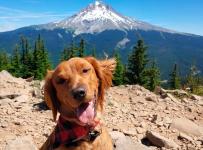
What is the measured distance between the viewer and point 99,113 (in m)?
5.35

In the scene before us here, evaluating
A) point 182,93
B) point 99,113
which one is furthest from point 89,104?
point 182,93

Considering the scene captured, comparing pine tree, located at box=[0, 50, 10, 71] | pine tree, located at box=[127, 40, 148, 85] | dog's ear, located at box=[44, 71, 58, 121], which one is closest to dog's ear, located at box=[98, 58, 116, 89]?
dog's ear, located at box=[44, 71, 58, 121]

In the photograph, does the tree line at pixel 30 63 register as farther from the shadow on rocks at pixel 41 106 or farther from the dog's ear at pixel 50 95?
the dog's ear at pixel 50 95

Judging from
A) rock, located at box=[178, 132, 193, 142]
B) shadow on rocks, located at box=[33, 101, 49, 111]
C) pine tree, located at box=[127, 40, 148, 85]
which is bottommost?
pine tree, located at box=[127, 40, 148, 85]

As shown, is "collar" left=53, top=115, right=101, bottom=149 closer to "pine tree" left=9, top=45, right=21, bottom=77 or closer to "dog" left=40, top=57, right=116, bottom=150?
"dog" left=40, top=57, right=116, bottom=150

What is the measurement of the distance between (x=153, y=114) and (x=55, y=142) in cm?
895

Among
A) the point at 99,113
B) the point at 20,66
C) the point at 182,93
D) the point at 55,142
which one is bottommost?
the point at 20,66

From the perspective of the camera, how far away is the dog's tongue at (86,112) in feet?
16.0

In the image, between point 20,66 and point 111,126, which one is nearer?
point 111,126

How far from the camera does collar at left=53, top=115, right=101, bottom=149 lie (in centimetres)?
494

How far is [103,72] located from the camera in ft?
18.2

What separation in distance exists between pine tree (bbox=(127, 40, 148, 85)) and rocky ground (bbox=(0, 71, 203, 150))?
4281cm

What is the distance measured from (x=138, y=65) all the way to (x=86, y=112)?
55.5 m

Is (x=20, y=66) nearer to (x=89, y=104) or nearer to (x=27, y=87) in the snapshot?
(x=27, y=87)
